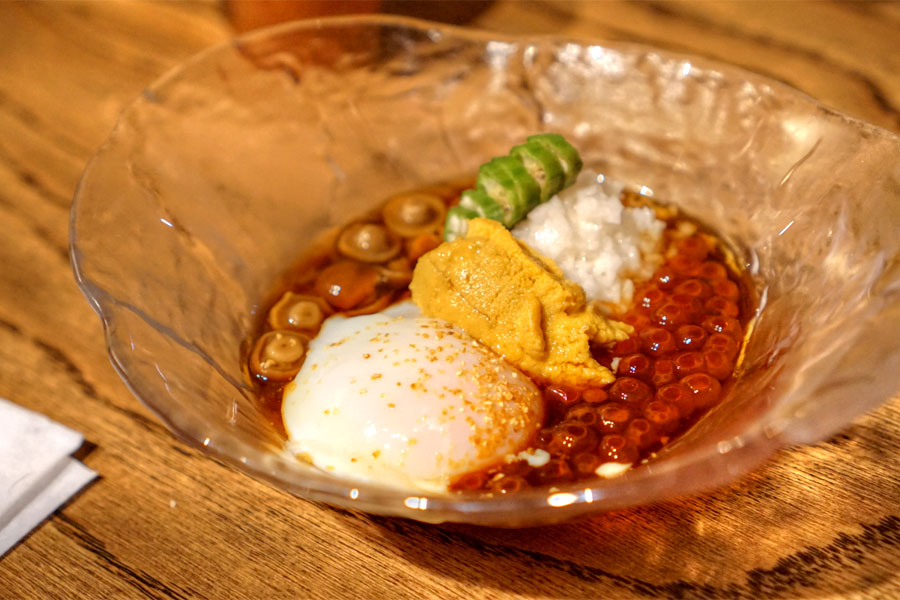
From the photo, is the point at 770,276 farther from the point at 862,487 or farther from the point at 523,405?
the point at 523,405

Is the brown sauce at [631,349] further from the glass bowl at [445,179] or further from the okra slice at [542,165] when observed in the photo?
the okra slice at [542,165]

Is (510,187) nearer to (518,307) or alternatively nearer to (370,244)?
(518,307)

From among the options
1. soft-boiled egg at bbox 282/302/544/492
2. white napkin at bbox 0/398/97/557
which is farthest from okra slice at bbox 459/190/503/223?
white napkin at bbox 0/398/97/557

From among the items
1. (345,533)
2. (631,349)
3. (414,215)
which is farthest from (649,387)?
(414,215)

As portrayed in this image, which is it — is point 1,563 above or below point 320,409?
below

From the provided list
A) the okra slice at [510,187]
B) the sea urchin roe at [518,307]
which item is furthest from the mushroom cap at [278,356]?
the okra slice at [510,187]

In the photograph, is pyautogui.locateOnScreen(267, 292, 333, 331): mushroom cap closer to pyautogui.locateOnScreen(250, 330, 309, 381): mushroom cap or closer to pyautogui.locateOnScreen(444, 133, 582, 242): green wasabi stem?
pyautogui.locateOnScreen(250, 330, 309, 381): mushroom cap

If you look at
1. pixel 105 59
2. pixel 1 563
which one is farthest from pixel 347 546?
pixel 105 59
